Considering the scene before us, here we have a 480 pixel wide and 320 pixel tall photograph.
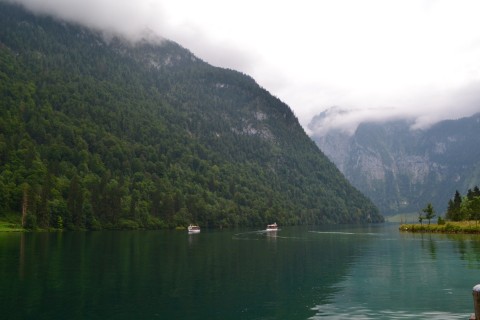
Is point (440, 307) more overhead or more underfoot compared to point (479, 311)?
more underfoot

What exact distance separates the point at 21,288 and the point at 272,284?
30.0 meters

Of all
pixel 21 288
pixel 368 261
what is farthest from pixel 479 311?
pixel 368 261

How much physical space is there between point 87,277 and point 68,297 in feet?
46.9

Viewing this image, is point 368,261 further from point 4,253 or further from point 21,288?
point 4,253

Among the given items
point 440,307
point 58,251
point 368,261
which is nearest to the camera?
point 440,307

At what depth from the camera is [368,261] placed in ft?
302

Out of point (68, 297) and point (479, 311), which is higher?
point (479, 311)

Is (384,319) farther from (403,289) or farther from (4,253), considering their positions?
(4,253)

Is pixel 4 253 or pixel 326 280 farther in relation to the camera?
pixel 4 253

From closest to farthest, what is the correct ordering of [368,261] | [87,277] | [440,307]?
[440,307]
[87,277]
[368,261]

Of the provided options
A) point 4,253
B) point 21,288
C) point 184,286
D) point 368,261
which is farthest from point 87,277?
point 368,261

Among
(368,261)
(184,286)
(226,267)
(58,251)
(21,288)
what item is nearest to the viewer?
(21,288)

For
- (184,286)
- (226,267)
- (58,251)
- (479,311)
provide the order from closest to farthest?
(479,311) < (184,286) < (226,267) < (58,251)

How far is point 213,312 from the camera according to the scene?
1772 inches
